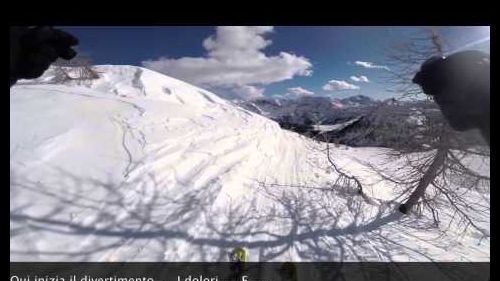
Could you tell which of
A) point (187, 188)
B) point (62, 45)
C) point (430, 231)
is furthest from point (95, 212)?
point (430, 231)

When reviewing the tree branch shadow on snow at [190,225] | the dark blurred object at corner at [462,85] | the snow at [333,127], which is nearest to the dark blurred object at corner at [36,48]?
the tree branch shadow on snow at [190,225]

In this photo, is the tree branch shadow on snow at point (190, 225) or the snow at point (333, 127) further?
the snow at point (333, 127)

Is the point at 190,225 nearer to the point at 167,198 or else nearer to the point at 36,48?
the point at 167,198

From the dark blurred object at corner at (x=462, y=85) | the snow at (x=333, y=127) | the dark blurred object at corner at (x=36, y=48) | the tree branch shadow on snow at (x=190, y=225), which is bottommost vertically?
the tree branch shadow on snow at (x=190, y=225)

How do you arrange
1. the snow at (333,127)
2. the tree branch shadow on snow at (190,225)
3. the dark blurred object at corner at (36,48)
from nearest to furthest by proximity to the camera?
1. the dark blurred object at corner at (36,48)
2. the tree branch shadow on snow at (190,225)
3. the snow at (333,127)

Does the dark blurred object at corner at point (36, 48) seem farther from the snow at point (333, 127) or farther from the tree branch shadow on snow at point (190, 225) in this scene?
the snow at point (333, 127)

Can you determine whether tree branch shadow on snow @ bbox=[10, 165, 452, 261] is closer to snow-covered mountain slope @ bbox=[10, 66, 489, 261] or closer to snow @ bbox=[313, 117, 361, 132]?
snow-covered mountain slope @ bbox=[10, 66, 489, 261]
